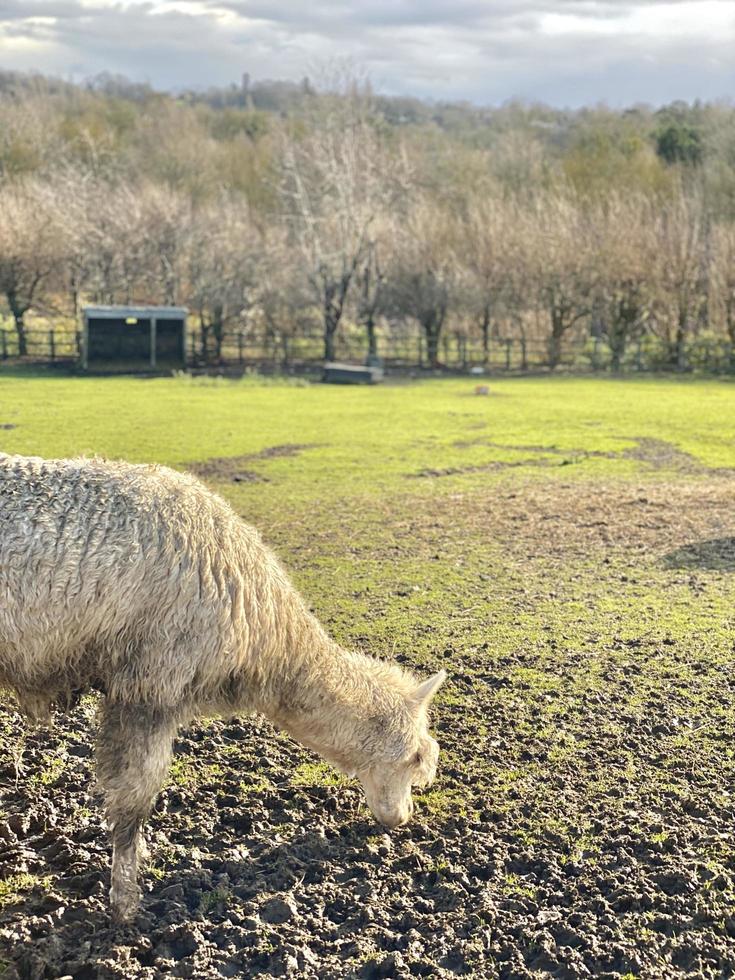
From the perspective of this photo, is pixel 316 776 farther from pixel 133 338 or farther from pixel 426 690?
pixel 133 338

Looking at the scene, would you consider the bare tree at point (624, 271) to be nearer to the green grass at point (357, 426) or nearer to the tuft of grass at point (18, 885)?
the green grass at point (357, 426)

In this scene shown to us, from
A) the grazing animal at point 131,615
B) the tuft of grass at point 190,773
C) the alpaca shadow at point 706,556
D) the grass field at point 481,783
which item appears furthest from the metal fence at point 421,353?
the grazing animal at point 131,615

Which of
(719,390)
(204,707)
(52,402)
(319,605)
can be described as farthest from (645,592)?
(719,390)

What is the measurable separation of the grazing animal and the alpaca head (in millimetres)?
520

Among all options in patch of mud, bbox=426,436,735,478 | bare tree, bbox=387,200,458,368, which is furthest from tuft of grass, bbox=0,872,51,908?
bare tree, bbox=387,200,458,368

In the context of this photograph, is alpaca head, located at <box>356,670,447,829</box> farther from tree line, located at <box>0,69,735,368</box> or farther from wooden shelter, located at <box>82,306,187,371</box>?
tree line, located at <box>0,69,735,368</box>

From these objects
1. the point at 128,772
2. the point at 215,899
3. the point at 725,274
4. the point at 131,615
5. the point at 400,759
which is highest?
the point at 725,274

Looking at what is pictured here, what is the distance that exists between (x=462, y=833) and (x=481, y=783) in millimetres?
563

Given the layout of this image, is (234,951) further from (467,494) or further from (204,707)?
(467,494)

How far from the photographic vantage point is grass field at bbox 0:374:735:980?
15.4 feet

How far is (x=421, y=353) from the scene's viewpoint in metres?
37.5

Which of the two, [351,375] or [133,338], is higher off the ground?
[133,338]

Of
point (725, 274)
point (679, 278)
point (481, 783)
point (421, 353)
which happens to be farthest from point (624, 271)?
point (481, 783)

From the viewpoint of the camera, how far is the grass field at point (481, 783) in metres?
4.70
